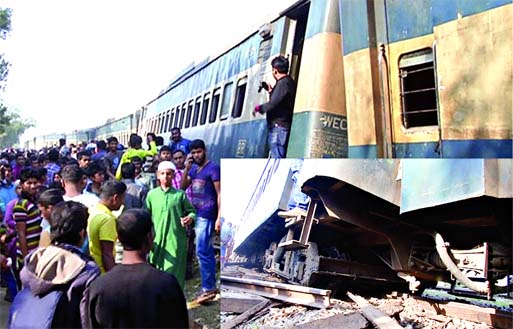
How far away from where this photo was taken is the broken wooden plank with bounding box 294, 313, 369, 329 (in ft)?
10.5

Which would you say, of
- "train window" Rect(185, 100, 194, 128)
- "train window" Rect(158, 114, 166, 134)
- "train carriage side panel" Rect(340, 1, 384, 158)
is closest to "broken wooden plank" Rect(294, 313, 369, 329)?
"train carriage side panel" Rect(340, 1, 384, 158)

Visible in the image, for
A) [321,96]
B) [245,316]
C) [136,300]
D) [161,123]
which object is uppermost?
[161,123]

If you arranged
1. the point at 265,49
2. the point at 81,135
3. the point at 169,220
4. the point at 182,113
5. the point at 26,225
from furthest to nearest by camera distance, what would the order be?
the point at 81,135, the point at 182,113, the point at 265,49, the point at 26,225, the point at 169,220

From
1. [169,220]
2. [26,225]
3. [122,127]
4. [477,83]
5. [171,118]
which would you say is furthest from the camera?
[122,127]

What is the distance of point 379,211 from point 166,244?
2.61 meters

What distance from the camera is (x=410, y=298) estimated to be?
3115 millimetres

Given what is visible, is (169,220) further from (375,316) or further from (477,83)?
(477,83)

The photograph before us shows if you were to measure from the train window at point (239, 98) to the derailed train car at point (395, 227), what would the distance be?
3.86 m

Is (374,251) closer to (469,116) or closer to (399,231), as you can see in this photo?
(399,231)

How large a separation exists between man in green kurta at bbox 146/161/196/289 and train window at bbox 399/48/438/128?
2.18 meters

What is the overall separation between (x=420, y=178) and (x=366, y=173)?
0.32 metres

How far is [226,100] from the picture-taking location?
8.28 metres

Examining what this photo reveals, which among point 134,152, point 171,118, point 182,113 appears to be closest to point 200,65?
point 182,113

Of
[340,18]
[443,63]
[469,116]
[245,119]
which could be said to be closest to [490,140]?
[469,116]
